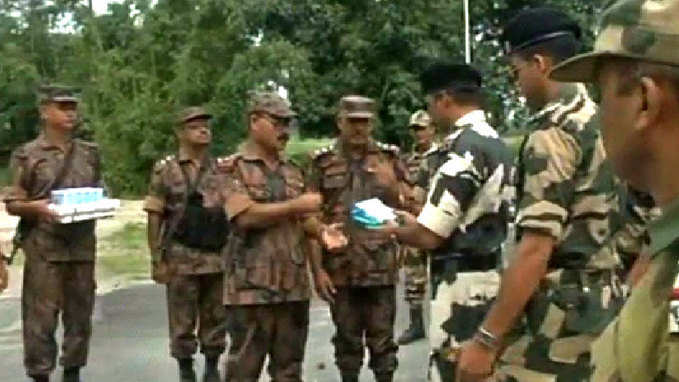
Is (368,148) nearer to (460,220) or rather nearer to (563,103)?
(460,220)

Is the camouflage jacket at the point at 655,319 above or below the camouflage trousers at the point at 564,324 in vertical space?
above

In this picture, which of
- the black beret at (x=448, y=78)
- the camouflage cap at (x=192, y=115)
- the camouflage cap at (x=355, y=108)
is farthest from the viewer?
the camouflage cap at (x=192, y=115)

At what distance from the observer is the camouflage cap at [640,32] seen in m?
1.87

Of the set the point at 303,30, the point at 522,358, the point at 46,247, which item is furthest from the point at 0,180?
the point at 522,358

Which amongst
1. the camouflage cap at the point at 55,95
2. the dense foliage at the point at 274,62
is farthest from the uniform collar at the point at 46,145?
the dense foliage at the point at 274,62

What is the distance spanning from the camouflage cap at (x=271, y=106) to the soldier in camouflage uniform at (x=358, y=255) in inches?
32.4

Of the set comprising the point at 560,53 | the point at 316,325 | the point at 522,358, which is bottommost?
the point at 316,325

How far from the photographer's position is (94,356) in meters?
10.9

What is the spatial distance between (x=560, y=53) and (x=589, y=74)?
7.97 feet

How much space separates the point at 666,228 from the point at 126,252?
1929 centimetres

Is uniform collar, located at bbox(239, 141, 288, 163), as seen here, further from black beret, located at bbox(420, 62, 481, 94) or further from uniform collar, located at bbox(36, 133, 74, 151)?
black beret, located at bbox(420, 62, 481, 94)

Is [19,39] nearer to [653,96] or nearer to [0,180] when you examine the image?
[0,180]

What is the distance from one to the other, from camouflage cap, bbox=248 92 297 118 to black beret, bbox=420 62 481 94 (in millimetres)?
2280

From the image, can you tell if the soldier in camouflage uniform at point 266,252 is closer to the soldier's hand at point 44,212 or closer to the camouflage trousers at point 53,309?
the soldier's hand at point 44,212
